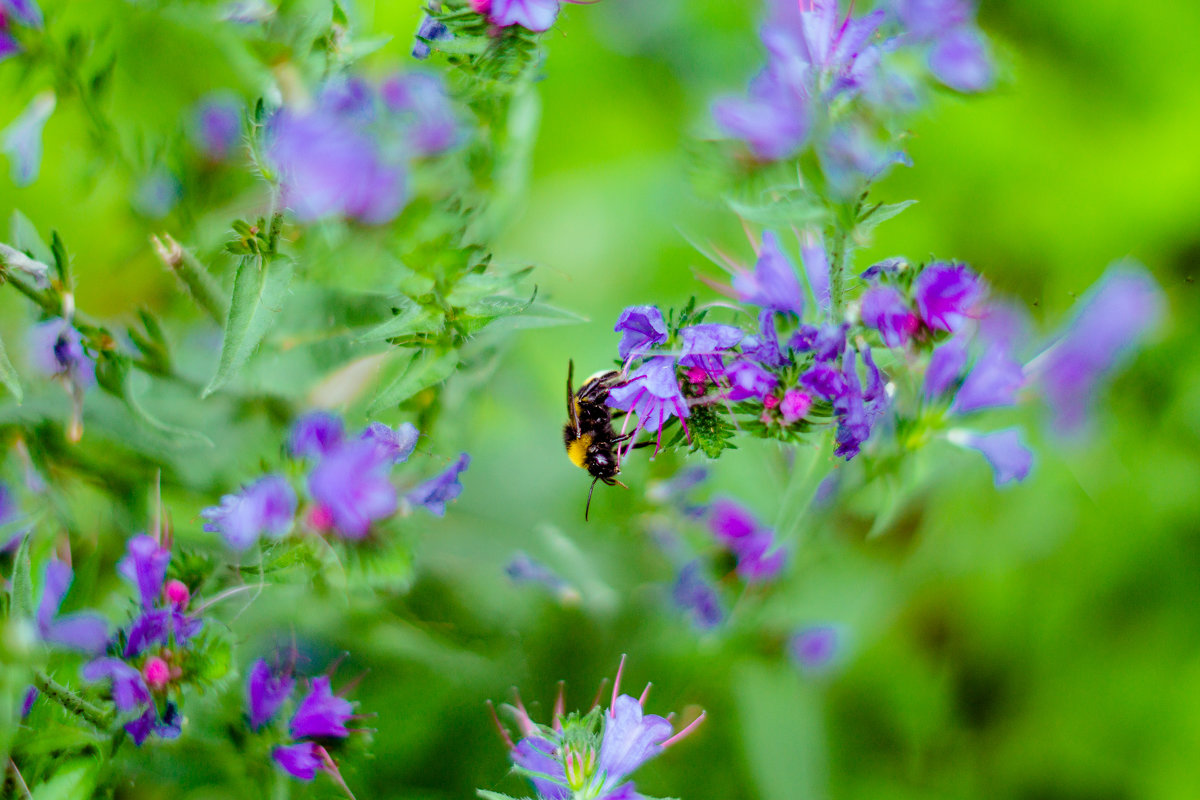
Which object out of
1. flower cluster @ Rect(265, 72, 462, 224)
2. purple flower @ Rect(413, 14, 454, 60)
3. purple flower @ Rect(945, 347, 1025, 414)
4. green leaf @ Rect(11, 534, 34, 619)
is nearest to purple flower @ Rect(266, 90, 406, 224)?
flower cluster @ Rect(265, 72, 462, 224)

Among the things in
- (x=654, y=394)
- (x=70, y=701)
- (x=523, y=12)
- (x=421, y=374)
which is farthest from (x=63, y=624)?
(x=523, y=12)

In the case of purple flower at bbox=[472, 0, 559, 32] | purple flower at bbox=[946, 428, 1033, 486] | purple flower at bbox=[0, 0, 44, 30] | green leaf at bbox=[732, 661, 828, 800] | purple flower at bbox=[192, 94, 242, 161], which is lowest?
green leaf at bbox=[732, 661, 828, 800]

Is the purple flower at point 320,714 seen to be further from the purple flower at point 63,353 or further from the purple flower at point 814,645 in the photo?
the purple flower at point 814,645

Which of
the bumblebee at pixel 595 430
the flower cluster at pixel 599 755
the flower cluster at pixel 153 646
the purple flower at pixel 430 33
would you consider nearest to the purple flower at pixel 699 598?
the bumblebee at pixel 595 430

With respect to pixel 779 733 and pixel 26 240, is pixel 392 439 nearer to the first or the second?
pixel 26 240

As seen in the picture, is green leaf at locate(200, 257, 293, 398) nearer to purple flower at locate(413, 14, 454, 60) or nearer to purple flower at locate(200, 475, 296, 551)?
purple flower at locate(200, 475, 296, 551)

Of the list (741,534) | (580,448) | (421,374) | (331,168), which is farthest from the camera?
(741,534)
